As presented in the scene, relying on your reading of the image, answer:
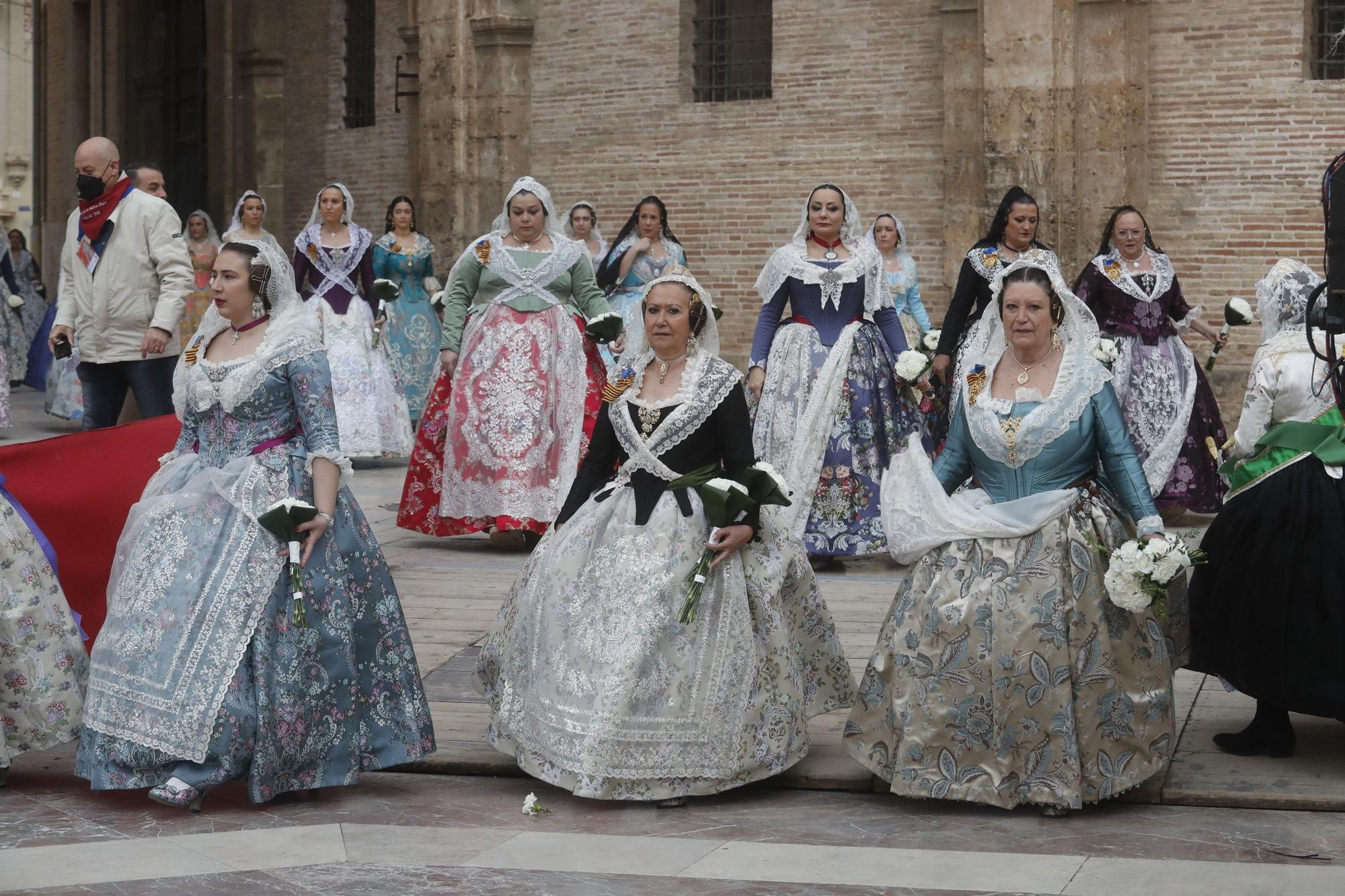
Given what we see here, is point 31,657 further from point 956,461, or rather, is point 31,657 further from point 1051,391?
point 1051,391

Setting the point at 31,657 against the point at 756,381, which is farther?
the point at 756,381

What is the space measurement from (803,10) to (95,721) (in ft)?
40.4

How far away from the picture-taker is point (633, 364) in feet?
20.2

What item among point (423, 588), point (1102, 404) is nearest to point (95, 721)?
point (1102, 404)

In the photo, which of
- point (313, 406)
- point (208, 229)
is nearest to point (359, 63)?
point (208, 229)

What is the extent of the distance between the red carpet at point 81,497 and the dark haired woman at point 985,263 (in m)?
4.17

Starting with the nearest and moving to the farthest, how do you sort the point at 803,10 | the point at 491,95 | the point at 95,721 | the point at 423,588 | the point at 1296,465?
the point at 95,721, the point at 1296,465, the point at 423,588, the point at 803,10, the point at 491,95

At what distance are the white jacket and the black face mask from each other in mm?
142

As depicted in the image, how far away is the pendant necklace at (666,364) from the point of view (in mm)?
6051

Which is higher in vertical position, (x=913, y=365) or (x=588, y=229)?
(x=588, y=229)

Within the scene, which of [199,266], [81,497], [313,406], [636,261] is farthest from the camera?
[199,266]

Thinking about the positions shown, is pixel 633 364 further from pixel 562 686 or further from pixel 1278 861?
pixel 1278 861

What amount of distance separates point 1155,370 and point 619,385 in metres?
5.89

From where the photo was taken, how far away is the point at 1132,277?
11047 mm
